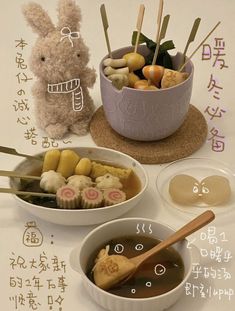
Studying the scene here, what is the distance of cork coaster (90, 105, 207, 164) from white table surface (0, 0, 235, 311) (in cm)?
2

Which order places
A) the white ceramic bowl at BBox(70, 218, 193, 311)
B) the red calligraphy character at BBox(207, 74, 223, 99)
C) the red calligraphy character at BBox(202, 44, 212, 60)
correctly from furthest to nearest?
1. the red calligraphy character at BBox(202, 44, 212, 60)
2. the red calligraphy character at BBox(207, 74, 223, 99)
3. the white ceramic bowl at BBox(70, 218, 193, 311)

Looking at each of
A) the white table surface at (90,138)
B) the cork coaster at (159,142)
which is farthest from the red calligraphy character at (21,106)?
the cork coaster at (159,142)

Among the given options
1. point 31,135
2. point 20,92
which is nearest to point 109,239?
point 31,135

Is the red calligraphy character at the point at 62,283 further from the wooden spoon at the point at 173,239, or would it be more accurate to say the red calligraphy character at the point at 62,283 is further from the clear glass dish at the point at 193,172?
the clear glass dish at the point at 193,172

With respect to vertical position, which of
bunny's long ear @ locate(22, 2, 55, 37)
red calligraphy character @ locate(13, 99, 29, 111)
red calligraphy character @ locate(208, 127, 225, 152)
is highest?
bunny's long ear @ locate(22, 2, 55, 37)

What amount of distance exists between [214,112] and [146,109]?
0.73 ft

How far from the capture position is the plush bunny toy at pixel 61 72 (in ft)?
3.23

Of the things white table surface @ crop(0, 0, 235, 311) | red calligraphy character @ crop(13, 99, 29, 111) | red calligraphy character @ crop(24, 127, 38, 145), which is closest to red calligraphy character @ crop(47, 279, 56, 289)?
white table surface @ crop(0, 0, 235, 311)

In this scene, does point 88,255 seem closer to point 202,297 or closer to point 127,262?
point 127,262

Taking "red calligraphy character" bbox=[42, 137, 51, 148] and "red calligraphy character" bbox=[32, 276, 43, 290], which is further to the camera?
"red calligraphy character" bbox=[42, 137, 51, 148]

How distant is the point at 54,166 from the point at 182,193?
0.22 m

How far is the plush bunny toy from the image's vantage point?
0.98 metres

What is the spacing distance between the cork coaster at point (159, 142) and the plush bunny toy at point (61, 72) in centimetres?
4

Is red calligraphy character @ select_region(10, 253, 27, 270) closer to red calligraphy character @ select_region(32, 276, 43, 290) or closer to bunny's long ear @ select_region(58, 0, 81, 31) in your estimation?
red calligraphy character @ select_region(32, 276, 43, 290)
